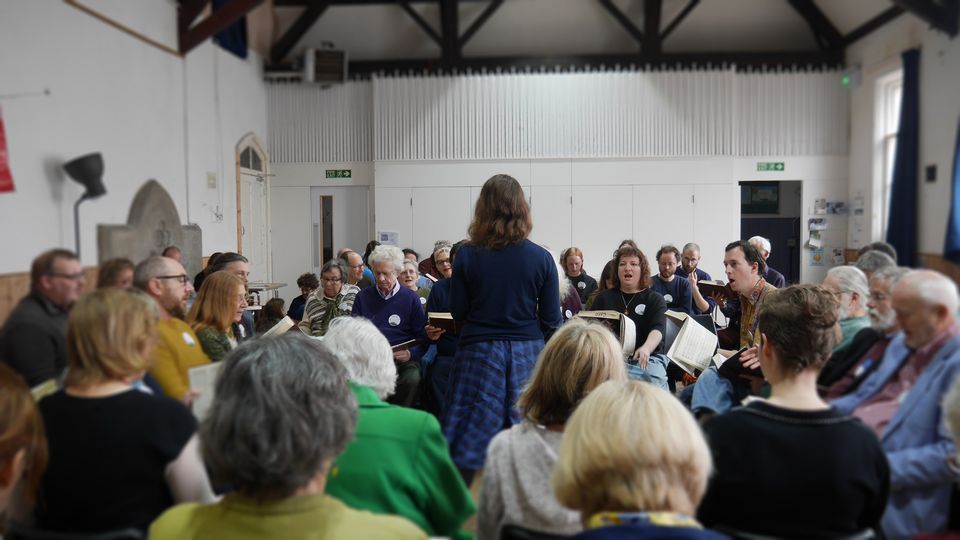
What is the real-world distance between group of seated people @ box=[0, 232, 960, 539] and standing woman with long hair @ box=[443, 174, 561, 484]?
0.54ft

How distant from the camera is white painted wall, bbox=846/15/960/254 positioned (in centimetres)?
798

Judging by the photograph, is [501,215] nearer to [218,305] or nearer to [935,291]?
[218,305]

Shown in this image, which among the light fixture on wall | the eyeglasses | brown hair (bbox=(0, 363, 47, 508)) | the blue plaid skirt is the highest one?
the light fixture on wall

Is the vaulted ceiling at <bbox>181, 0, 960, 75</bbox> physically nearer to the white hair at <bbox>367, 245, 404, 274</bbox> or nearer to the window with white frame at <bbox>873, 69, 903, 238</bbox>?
the window with white frame at <bbox>873, 69, 903, 238</bbox>

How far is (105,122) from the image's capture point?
6836 millimetres

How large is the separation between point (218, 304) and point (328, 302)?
2.04 metres

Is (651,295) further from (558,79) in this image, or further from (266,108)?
(266,108)

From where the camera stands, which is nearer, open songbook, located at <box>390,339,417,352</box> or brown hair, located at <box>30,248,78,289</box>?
brown hair, located at <box>30,248,78,289</box>

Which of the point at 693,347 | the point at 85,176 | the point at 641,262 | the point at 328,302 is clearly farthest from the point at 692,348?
the point at 85,176

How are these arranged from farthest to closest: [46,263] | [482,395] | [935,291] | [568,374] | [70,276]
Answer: [46,263], [70,276], [482,395], [935,291], [568,374]

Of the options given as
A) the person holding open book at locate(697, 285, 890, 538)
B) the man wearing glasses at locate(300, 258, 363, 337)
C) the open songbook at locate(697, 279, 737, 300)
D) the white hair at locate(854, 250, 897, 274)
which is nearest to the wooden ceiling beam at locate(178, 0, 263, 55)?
the man wearing glasses at locate(300, 258, 363, 337)

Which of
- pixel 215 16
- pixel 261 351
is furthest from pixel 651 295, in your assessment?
pixel 215 16

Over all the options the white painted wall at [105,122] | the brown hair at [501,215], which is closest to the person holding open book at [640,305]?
the brown hair at [501,215]

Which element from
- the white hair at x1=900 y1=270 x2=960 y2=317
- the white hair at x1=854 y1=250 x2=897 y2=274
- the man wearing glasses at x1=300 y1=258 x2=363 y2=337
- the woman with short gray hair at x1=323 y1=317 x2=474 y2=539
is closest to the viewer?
the woman with short gray hair at x1=323 y1=317 x2=474 y2=539
